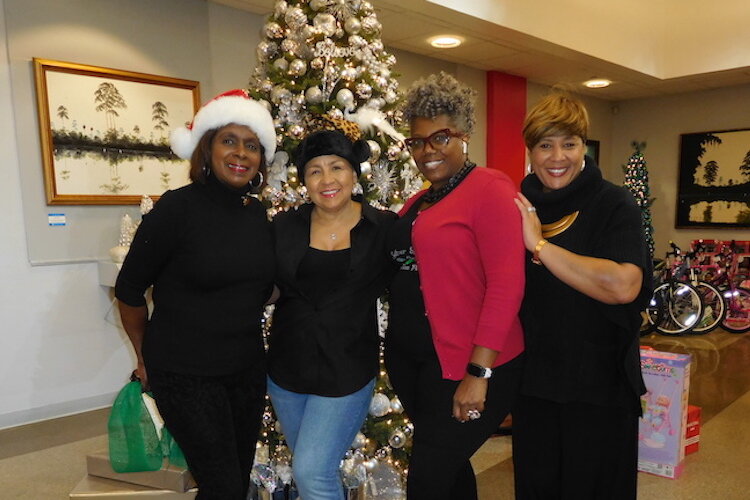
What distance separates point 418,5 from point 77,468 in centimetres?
365

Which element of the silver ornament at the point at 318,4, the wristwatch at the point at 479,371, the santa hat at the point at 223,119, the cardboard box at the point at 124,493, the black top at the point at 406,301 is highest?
the silver ornament at the point at 318,4

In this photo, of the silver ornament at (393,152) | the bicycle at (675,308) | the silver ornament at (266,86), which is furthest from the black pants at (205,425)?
the bicycle at (675,308)

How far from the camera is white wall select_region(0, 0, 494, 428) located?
128 inches

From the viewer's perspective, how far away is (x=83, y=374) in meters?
3.64

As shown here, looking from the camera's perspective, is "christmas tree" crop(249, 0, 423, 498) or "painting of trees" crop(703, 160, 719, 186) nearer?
"christmas tree" crop(249, 0, 423, 498)

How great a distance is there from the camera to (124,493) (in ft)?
6.81

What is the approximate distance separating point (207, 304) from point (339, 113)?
3.18 ft

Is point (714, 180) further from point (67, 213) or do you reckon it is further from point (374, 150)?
point (67, 213)

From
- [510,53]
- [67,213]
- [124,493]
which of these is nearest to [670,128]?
[510,53]

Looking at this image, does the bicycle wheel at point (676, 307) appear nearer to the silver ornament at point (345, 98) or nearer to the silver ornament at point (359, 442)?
the silver ornament at point (359, 442)

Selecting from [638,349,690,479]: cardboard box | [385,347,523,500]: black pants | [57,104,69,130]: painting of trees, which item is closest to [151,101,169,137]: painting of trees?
[57,104,69,130]: painting of trees

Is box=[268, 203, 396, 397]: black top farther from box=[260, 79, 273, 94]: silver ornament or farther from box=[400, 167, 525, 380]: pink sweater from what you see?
box=[260, 79, 273, 94]: silver ornament

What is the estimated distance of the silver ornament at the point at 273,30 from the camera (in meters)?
2.24

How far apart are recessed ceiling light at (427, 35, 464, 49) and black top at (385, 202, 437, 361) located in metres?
3.62
